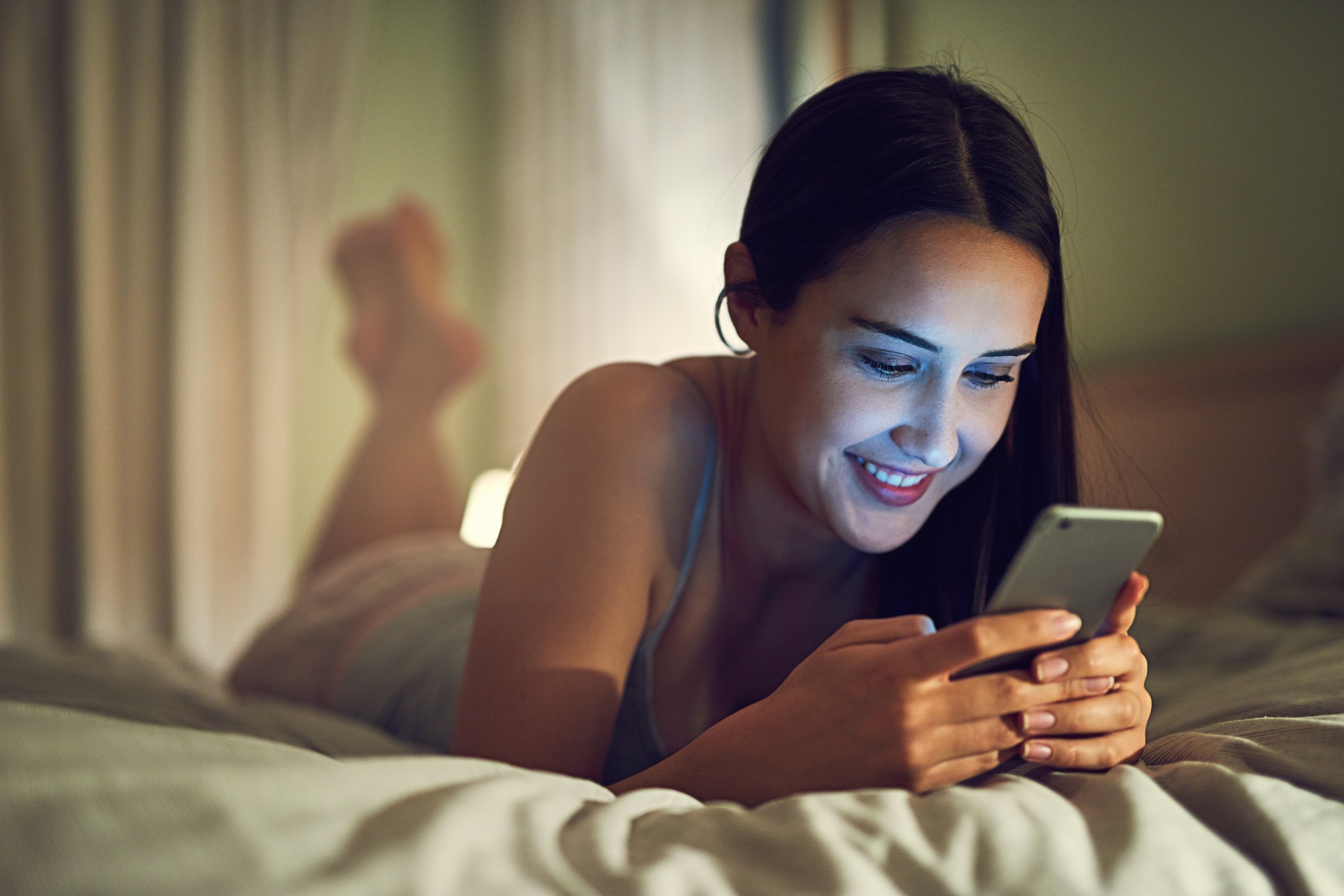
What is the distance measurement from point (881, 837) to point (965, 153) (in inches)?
19.8

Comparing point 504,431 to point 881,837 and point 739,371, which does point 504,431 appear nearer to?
point 739,371

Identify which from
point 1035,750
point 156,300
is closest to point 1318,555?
point 1035,750

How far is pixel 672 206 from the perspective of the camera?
2828 mm

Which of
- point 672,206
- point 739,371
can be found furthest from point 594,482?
point 672,206

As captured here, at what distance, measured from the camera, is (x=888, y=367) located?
67 cm

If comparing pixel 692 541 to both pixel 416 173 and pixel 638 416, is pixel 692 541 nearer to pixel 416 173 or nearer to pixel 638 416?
pixel 638 416

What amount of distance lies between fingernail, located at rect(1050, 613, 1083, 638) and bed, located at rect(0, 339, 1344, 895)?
0.08 m

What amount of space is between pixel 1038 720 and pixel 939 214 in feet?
1.19

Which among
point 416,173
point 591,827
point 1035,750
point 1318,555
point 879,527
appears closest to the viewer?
point 591,827

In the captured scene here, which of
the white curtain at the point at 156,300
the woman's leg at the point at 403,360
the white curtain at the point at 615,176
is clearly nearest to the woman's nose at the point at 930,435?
the white curtain at the point at 615,176

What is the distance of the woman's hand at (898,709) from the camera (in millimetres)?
508

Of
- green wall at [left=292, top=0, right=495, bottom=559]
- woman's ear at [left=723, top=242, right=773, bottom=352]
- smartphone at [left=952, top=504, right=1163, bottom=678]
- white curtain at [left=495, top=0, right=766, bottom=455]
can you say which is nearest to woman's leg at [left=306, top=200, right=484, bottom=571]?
green wall at [left=292, top=0, right=495, bottom=559]

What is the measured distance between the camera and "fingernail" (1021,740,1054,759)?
0.54 meters

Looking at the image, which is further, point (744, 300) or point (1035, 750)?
point (744, 300)
